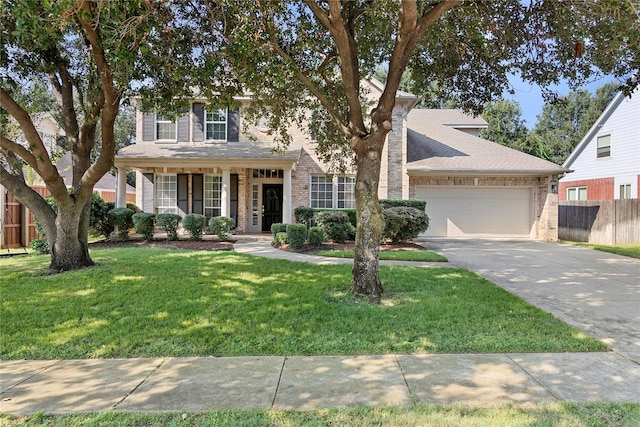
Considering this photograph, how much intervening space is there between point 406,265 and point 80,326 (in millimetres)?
6749

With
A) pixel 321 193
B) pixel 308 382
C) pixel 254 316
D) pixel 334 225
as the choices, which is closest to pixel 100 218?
pixel 334 225

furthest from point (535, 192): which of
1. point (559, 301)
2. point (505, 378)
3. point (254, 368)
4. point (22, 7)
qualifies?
point (22, 7)

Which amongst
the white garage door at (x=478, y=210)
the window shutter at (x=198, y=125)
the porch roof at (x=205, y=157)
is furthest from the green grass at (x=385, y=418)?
the window shutter at (x=198, y=125)

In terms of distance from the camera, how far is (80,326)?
16.1 feet

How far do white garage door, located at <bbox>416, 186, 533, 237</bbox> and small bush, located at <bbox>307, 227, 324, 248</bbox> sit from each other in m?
6.57

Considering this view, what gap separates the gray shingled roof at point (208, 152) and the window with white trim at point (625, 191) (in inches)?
658

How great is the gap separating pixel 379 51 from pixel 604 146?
58.7 ft

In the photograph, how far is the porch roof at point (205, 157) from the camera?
558 inches

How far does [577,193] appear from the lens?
22.6m

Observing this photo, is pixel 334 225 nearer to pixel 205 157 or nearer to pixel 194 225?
pixel 194 225

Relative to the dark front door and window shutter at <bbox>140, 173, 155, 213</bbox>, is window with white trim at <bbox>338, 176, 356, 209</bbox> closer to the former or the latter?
the dark front door

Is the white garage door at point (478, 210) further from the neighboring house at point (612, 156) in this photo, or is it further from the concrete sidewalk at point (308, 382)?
the concrete sidewalk at point (308, 382)

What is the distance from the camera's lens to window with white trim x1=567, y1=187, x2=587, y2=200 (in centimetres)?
2201

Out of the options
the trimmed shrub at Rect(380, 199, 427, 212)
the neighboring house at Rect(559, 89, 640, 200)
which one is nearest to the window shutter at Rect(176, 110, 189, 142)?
the trimmed shrub at Rect(380, 199, 427, 212)
